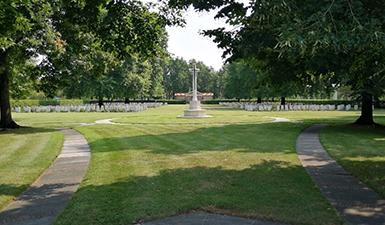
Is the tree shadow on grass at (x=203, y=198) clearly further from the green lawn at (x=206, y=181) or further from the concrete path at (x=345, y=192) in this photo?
the concrete path at (x=345, y=192)

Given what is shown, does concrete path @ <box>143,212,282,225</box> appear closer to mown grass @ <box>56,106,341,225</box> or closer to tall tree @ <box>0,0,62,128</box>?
mown grass @ <box>56,106,341,225</box>

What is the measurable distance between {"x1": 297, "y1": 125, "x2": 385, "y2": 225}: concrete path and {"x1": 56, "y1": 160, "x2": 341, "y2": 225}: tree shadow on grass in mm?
231

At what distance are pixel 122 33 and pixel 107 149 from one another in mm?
4662

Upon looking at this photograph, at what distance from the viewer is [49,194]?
754 centimetres

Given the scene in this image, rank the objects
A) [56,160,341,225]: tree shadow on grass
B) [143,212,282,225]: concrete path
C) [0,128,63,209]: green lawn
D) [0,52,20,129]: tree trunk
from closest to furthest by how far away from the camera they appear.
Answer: [143,212,282,225]: concrete path
[56,160,341,225]: tree shadow on grass
[0,128,63,209]: green lawn
[0,52,20,129]: tree trunk

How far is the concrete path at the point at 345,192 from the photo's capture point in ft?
19.7

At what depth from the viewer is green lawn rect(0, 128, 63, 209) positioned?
818 cm

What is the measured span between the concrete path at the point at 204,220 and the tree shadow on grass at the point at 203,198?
0.19 m

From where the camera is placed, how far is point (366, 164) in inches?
409

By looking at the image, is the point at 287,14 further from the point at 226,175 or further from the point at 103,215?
the point at 226,175

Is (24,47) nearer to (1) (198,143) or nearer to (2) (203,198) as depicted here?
(1) (198,143)

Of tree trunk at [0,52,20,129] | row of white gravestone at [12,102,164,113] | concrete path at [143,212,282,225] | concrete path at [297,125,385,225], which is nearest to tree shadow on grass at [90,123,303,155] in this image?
concrete path at [297,125,385,225]

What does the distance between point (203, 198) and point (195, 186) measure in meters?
0.95

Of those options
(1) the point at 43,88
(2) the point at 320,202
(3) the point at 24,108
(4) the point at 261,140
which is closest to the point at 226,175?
(2) the point at 320,202
